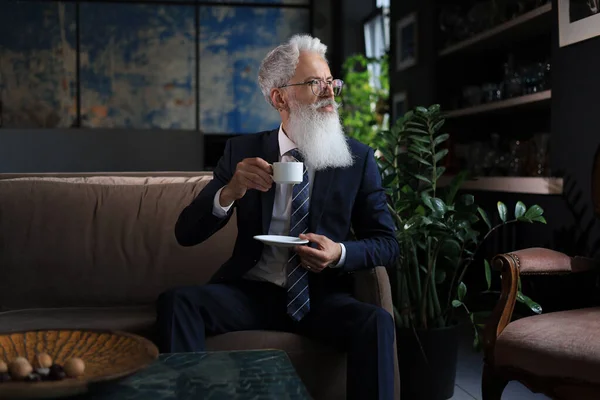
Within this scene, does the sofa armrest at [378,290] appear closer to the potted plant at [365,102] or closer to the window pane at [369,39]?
the potted plant at [365,102]

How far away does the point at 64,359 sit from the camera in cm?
147

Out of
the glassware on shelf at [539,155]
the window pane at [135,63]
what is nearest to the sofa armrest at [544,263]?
the glassware on shelf at [539,155]

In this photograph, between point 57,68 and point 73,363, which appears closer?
point 73,363

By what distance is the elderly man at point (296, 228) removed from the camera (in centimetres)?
209

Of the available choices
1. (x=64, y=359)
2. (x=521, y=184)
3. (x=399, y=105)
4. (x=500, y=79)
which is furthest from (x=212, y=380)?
(x=399, y=105)

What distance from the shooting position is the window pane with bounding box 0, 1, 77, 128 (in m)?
8.02

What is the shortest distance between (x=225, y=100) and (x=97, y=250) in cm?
608

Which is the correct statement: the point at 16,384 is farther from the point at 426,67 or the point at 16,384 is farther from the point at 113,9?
the point at 113,9

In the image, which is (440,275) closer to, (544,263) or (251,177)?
(544,263)

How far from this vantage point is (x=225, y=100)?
849cm

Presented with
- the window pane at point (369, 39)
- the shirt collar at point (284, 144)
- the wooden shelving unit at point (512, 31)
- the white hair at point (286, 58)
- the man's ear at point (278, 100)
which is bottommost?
the shirt collar at point (284, 144)

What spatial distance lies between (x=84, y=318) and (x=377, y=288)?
0.95 m

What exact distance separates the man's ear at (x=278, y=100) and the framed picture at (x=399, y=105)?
11.6ft

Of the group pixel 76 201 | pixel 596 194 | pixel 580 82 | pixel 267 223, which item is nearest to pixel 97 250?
pixel 76 201
